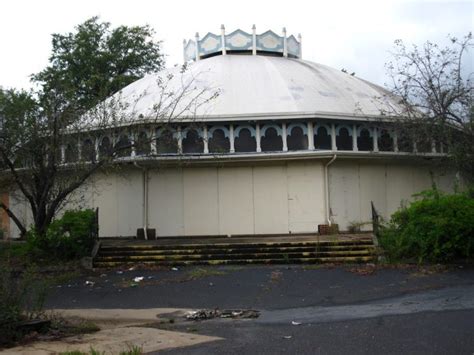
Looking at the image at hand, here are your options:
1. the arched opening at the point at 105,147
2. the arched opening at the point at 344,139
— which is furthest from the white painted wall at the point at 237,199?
the arched opening at the point at 105,147

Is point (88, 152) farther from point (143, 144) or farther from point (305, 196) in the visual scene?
point (305, 196)

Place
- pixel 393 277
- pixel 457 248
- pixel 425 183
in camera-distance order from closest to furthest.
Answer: pixel 393 277
pixel 457 248
pixel 425 183

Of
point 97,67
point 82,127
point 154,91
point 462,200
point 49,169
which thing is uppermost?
point 97,67

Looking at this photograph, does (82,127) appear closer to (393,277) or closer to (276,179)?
(276,179)

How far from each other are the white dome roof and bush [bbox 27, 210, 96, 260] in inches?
163

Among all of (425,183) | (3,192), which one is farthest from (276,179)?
(3,192)

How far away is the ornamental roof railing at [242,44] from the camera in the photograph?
24.2 meters

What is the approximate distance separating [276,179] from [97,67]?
61.6 ft

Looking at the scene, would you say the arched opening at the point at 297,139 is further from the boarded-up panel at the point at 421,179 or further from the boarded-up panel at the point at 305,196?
the boarded-up panel at the point at 421,179

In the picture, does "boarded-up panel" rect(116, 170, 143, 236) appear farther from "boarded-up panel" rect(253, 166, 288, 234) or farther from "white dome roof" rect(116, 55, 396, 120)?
"boarded-up panel" rect(253, 166, 288, 234)

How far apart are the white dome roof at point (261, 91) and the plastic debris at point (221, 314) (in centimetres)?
937

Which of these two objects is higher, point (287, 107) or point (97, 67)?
point (97, 67)

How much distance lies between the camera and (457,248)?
14.1 m

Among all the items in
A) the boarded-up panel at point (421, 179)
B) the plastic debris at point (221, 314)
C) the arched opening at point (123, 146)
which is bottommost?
the plastic debris at point (221, 314)
